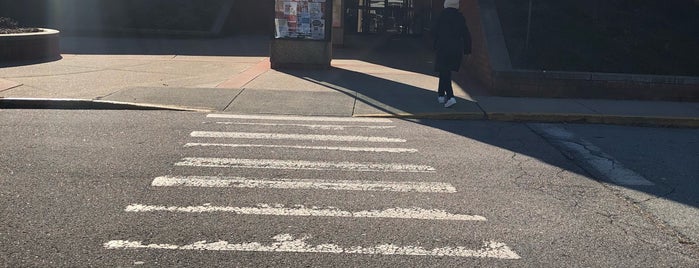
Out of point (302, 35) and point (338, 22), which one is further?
point (338, 22)

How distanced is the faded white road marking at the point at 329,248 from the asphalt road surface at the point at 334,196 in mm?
14

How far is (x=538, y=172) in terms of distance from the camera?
697cm

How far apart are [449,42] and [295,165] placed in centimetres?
491

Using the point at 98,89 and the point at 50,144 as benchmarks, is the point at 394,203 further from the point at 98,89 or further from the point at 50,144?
the point at 98,89

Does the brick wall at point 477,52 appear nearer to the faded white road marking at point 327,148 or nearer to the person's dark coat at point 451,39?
the person's dark coat at point 451,39

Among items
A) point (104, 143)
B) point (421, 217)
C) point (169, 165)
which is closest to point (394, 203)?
point (421, 217)

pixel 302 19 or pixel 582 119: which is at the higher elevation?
pixel 302 19

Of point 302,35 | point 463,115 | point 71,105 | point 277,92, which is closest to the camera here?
point 71,105

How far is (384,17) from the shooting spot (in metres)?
27.5

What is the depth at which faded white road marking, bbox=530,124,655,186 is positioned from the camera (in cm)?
683

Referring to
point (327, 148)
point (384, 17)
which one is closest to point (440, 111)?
point (327, 148)

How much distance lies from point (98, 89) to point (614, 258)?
9.60m

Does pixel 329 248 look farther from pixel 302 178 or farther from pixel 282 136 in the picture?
pixel 282 136

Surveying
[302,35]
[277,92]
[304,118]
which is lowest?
[304,118]
